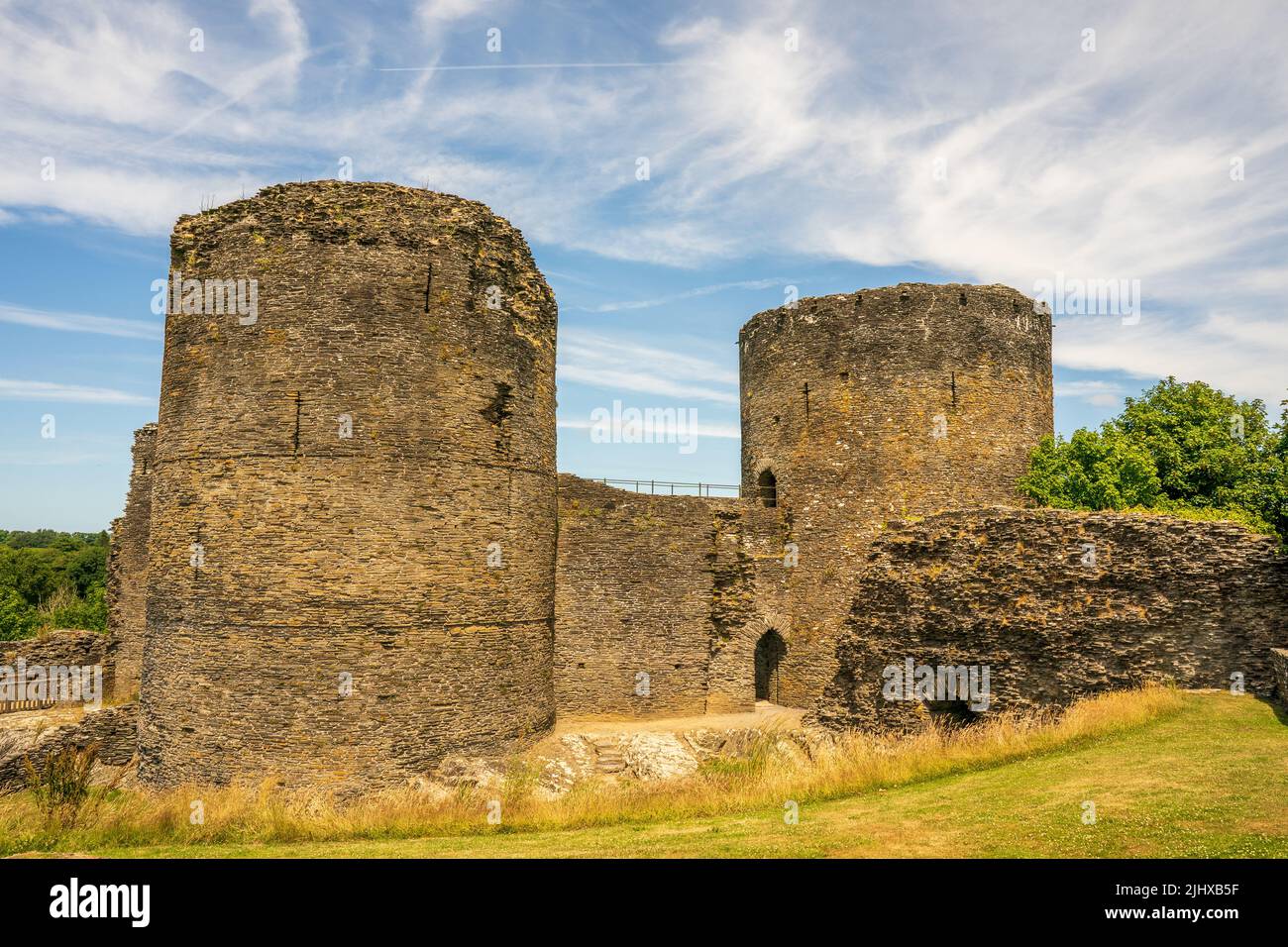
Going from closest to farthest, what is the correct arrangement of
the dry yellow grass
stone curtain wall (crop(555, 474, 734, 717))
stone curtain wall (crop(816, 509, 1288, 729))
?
the dry yellow grass
stone curtain wall (crop(816, 509, 1288, 729))
stone curtain wall (crop(555, 474, 734, 717))

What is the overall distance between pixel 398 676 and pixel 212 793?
3.25 m

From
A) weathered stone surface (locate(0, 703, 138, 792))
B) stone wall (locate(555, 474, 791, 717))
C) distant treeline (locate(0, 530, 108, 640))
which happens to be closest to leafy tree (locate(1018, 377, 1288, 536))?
stone wall (locate(555, 474, 791, 717))

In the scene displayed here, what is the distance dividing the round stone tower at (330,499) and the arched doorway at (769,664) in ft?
27.3

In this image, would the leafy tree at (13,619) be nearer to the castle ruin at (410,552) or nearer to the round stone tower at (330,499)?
the castle ruin at (410,552)

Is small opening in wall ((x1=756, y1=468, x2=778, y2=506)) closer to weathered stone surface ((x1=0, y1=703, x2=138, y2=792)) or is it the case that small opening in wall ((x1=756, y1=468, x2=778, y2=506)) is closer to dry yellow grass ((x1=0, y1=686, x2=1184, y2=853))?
dry yellow grass ((x1=0, y1=686, x2=1184, y2=853))

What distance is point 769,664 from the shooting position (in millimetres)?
21734

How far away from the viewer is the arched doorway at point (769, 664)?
843 inches

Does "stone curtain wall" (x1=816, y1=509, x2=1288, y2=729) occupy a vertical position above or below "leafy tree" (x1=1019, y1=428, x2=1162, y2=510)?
below

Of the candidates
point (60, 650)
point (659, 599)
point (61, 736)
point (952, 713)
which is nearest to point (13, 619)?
point (60, 650)

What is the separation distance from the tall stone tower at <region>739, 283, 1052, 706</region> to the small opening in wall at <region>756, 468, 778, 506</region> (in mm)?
590

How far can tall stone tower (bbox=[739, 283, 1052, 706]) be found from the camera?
20.6 m

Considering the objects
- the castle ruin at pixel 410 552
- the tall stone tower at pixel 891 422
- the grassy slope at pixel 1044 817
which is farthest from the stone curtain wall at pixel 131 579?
the tall stone tower at pixel 891 422

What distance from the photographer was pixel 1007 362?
21.2 meters

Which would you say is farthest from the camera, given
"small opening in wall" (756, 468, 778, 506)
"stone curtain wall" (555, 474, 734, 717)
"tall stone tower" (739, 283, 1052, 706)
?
"small opening in wall" (756, 468, 778, 506)
